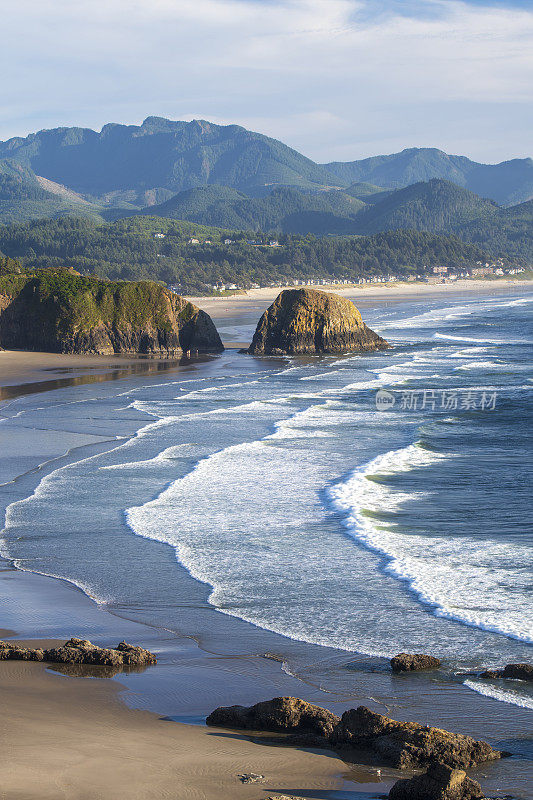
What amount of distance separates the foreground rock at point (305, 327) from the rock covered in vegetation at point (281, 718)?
47.5 meters

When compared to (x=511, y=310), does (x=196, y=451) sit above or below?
below

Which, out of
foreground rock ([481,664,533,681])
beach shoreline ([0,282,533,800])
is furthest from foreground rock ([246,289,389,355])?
foreground rock ([481,664,533,681])

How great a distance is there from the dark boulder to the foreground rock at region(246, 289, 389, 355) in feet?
157

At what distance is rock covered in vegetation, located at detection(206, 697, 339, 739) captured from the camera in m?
7.64

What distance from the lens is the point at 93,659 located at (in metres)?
9.38

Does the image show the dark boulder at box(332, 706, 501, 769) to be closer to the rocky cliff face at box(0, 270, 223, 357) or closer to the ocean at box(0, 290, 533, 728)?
the ocean at box(0, 290, 533, 728)

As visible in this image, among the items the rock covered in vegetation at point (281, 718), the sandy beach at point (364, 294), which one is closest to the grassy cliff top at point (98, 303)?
the sandy beach at point (364, 294)

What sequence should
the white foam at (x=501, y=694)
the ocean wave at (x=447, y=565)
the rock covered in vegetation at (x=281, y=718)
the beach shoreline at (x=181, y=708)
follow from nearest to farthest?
the beach shoreline at (x=181, y=708) → the rock covered in vegetation at (x=281, y=718) → the white foam at (x=501, y=694) → the ocean wave at (x=447, y=565)

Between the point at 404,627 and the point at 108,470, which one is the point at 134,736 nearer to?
the point at 404,627

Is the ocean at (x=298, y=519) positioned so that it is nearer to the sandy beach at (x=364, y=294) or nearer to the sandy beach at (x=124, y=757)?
the sandy beach at (x=124, y=757)

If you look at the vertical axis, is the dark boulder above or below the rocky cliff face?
below

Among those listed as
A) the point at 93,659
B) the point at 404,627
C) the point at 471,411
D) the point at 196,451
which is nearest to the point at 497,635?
the point at 404,627

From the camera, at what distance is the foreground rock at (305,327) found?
182ft

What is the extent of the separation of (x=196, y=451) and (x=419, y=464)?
633cm
